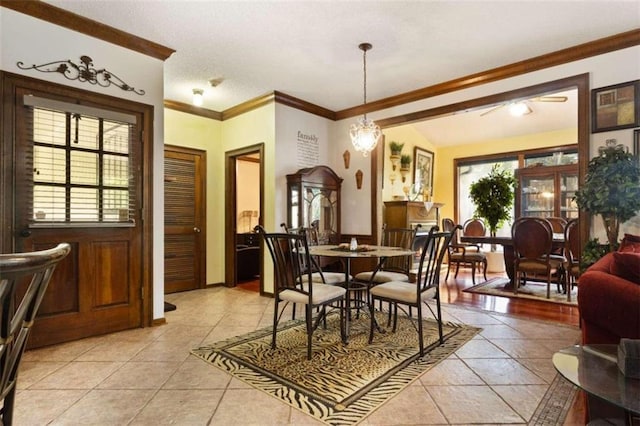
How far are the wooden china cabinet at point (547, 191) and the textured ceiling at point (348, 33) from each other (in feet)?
10.9

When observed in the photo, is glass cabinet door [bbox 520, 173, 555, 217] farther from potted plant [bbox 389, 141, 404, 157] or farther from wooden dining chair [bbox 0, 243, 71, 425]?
wooden dining chair [bbox 0, 243, 71, 425]

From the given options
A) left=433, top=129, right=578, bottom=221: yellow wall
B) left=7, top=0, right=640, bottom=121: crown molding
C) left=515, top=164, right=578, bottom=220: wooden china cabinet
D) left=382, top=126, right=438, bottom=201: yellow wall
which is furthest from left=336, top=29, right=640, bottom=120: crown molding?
left=433, top=129, right=578, bottom=221: yellow wall

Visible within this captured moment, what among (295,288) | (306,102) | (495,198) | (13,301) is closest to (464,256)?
(495,198)

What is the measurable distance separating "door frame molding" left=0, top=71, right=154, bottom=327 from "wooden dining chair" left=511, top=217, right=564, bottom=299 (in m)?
4.44

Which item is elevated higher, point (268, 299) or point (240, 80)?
point (240, 80)

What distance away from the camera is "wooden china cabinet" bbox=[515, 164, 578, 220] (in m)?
6.08

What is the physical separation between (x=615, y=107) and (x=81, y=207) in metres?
4.84

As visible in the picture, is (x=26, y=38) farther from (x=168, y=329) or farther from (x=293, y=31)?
(x=168, y=329)

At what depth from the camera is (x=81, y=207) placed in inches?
115

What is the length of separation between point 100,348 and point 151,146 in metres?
1.80

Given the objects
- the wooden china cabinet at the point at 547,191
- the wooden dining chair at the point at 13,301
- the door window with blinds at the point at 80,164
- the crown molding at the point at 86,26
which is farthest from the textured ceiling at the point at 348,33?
the wooden china cabinet at the point at 547,191

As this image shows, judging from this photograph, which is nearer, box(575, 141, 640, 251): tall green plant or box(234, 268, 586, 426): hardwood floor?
box(575, 141, 640, 251): tall green plant

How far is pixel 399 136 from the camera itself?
6297 millimetres

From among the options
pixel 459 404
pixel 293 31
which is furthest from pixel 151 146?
pixel 459 404
